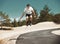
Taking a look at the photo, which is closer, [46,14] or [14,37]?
[14,37]

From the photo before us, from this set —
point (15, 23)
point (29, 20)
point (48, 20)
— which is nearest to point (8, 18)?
point (15, 23)

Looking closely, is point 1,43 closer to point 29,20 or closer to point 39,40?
point 39,40

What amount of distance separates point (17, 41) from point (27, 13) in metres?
2.26

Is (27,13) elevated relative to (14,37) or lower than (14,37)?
elevated

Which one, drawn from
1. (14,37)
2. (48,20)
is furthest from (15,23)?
(14,37)

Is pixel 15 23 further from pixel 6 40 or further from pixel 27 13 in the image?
pixel 6 40

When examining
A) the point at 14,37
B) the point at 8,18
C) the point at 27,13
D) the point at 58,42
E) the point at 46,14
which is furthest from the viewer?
the point at 46,14

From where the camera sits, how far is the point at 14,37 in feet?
18.9

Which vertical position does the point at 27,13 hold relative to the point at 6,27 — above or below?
above

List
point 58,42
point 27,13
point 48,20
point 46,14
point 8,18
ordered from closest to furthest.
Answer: point 58,42
point 27,13
point 8,18
point 48,20
point 46,14

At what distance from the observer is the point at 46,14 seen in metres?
10.3

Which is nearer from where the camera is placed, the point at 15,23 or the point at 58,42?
the point at 58,42

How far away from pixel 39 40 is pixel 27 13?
222cm

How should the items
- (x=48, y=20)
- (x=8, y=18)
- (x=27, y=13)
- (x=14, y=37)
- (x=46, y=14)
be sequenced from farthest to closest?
(x=46, y=14), (x=48, y=20), (x=8, y=18), (x=27, y=13), (x=14, y=37)
